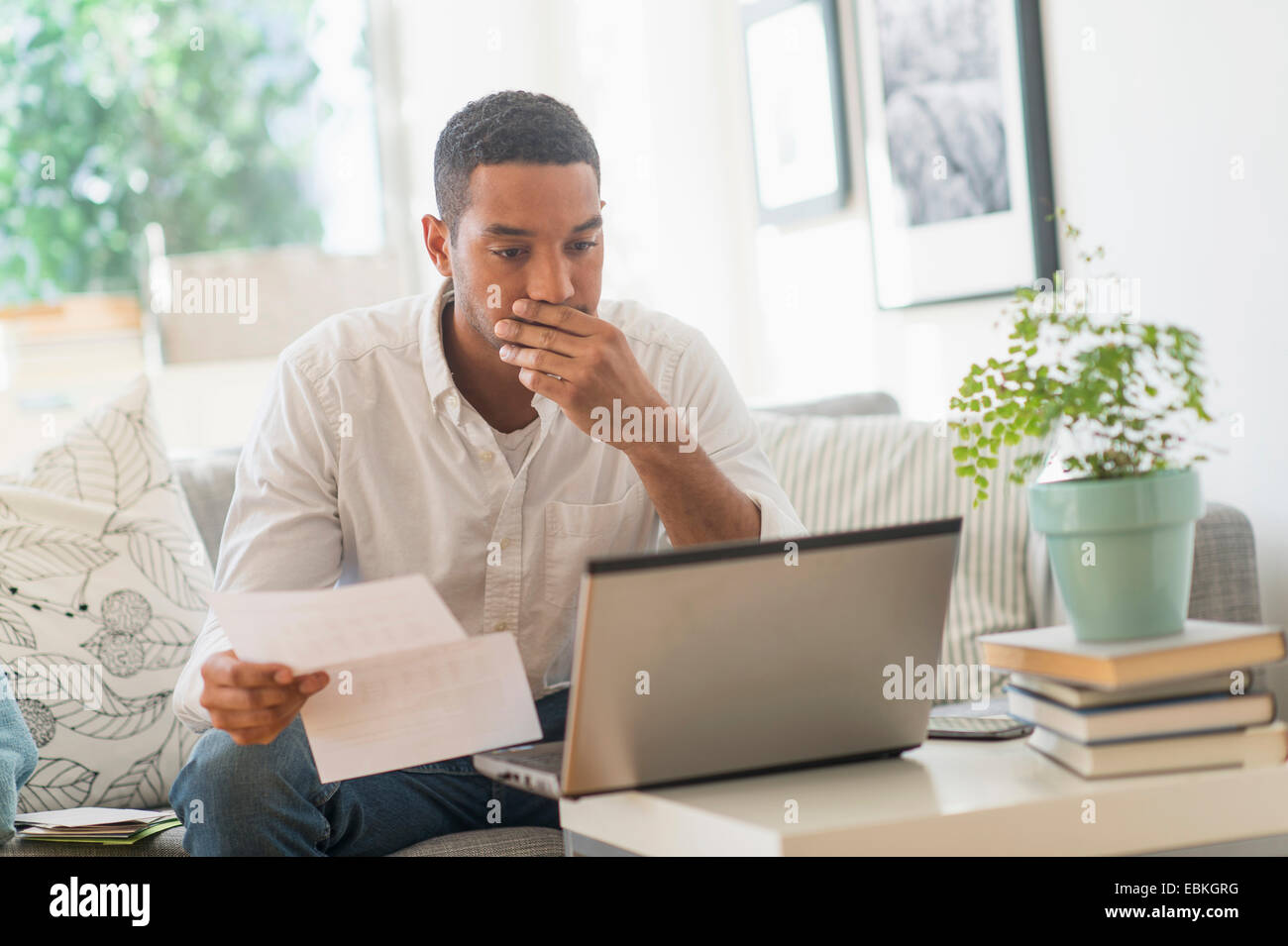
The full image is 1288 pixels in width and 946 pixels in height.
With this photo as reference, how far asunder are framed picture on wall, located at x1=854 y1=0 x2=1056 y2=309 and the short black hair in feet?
3.51

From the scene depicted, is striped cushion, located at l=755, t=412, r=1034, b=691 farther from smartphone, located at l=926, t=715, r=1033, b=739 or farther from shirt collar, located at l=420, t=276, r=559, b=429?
smartphone, located at l=926, t=715, r=1033, b=739

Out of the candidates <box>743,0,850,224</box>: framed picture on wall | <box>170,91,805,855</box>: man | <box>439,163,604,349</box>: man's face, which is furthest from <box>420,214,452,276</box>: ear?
<box>743,0,850,224</box>: framed picture on wall

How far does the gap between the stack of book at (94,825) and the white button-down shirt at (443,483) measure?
1.04 feet

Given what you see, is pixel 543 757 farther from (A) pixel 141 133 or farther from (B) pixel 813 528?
(A) pixel 141 133

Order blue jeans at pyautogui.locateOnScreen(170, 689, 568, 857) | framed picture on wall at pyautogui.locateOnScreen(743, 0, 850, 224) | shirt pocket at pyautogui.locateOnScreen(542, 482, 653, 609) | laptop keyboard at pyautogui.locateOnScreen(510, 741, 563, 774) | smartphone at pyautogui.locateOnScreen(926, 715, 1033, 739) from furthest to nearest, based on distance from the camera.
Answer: framed picture on wall at pyautogui.locateOnScreen(743, 0, 850, 224) < shirt pocket at pyautogui.locateOnScreen(542, 482, 653, 609) < blue jeans at pyautogui.locateOnScreen(170, 689, 568, 857) < smartphone at pyautogui.locateOnScreen(926, 715, 1033, 739) < laptop keyboard at pyautogui.locateOnScreen(510, 741, 563, 774)

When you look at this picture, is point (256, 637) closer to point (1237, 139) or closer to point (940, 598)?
point (940, 598)

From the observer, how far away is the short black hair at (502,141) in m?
1.48

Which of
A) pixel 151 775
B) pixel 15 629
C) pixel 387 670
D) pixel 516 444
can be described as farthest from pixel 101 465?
pixel 387 670

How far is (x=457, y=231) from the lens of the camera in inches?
61.4

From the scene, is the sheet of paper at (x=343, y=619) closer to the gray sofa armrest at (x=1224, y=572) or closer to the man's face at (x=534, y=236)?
the man's face at (x=534, y=236)

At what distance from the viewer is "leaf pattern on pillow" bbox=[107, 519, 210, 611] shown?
182 cm

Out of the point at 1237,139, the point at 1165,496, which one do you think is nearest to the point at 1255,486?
the point at 1237,139

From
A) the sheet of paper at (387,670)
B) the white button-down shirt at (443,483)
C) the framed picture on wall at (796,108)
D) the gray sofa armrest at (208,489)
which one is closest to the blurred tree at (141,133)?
the framed picture on wall at (796,108)

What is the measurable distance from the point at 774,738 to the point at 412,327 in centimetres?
81
